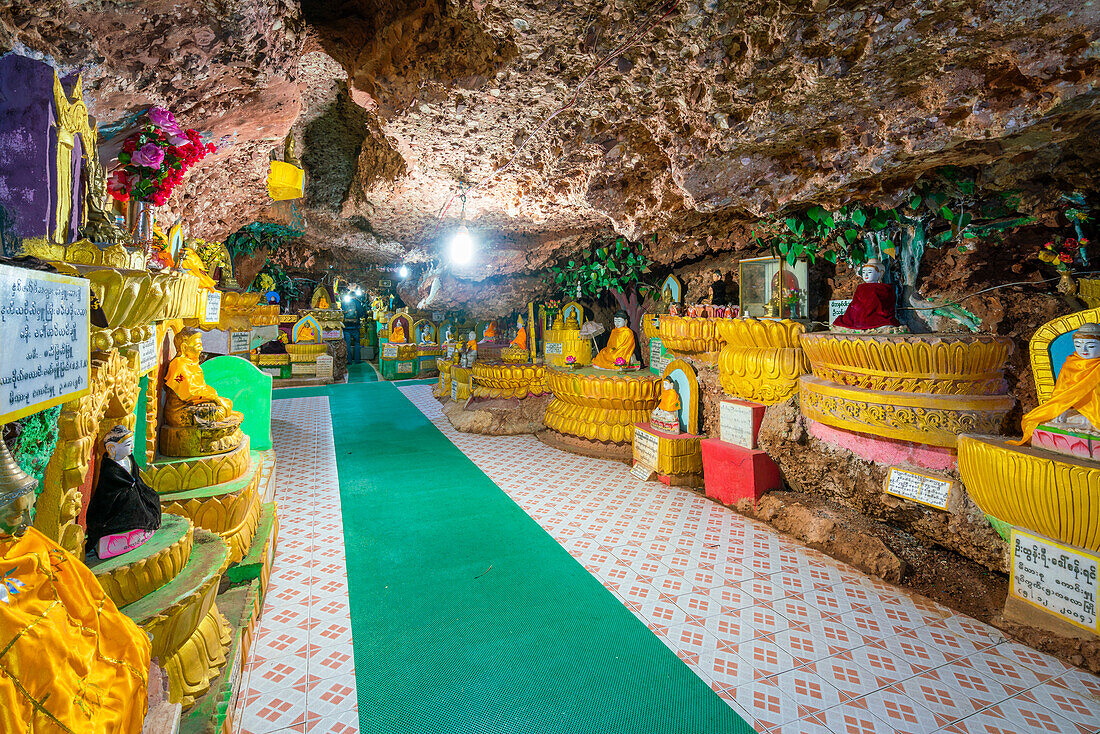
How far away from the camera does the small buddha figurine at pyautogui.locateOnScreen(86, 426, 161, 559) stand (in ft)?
7.00

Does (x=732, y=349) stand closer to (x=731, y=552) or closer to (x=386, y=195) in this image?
(x=731, y=552)

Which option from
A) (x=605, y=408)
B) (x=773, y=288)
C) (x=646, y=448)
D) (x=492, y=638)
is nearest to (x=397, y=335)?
(x=605, y=408)

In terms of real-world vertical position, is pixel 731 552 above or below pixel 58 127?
below

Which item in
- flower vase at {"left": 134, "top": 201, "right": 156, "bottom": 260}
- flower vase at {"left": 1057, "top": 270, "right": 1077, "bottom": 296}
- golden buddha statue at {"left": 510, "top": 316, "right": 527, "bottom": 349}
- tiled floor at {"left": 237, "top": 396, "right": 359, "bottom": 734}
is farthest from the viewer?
golden buddha statue at {"left": 510, "top": 316, "right": 527, "bottom": 349}

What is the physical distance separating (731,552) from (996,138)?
3.66 meters

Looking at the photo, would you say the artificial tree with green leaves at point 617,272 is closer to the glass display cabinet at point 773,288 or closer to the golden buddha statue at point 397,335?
the glass display cabinet at point 773,288

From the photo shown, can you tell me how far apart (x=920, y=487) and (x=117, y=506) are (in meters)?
5.26

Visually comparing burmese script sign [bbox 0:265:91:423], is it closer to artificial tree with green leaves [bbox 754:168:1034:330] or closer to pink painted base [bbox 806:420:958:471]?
pink painted base [bbox 806:420:958:471]

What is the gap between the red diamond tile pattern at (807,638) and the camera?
2510 mm

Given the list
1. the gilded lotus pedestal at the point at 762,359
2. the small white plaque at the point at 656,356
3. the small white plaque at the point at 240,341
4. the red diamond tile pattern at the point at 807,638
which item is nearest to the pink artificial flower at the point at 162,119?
the red diamond tile pattern at the point at 807,638

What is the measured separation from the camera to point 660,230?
23.2 ft

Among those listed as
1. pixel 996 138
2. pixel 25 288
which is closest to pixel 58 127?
pixel 25 288

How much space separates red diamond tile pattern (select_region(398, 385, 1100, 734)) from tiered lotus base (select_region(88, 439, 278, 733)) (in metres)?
2.46

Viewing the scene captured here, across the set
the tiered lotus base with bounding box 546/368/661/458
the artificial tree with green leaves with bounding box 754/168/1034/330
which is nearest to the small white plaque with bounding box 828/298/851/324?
the artificial tree with green leaves with bounding box 754/168/1034/330
